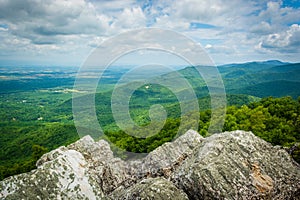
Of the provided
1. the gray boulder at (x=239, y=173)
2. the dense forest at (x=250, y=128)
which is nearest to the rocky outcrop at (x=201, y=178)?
the gray boulder at (x=239, y=173)

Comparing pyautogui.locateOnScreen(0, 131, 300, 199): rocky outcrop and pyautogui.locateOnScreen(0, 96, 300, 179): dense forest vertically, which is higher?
pyautogui.locateOnScreen(0, 131, 300, 199): rocky outcrop

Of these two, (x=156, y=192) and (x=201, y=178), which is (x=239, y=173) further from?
(x=156, y=192)

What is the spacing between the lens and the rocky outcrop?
9266mm

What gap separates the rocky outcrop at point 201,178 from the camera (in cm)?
927

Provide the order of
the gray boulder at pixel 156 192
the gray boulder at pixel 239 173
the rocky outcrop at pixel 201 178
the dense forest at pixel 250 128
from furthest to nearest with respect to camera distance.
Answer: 1. the dense forest at pixel 250 128
2. the gray boulder at pixel 239 173
3. the gray boulder at pixel 156 192
4. the rocky outcrop at pixel 201 178

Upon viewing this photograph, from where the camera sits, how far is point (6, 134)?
16238 centimetres

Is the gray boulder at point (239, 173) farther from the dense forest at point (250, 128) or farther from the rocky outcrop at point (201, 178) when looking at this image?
the dense forest at point (250, 128)

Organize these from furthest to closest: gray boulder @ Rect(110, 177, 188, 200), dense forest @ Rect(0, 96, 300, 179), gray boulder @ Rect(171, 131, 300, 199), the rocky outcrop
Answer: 1. dense forest @ Rect(0, 96, 300, 179)
2. gray boulder @ Rect(171, 131, 300, 199)
3. gray boulder @ Rect(110, 177, 188, 200)
4. the rocky outcrop

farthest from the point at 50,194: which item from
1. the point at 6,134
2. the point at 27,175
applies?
the point at 6,134

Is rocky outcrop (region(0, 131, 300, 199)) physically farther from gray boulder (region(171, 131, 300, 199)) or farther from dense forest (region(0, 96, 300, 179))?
dense forest (region(0, 96, 300, 179))

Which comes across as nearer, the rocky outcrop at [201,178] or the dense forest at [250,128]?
the rocky outcrop at [201,178]

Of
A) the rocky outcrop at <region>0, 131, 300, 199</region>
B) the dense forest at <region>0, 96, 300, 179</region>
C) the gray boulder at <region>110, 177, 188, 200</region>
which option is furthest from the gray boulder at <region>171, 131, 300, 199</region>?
the dense forest at <region>0, 96, 300, 179</region>

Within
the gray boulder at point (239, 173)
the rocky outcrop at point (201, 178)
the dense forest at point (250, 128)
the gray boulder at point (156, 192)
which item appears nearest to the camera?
the rocky outcrop at point (201, 178)

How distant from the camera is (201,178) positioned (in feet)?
35.6
